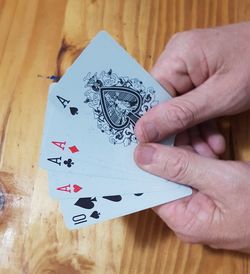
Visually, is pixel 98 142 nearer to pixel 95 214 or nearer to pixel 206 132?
pixel 95 214

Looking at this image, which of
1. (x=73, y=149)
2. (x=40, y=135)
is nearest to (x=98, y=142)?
(x=73, y=149)

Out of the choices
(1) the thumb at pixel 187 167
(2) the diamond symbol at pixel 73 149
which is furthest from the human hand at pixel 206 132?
(2) the diamond symbol at pixel 73 149

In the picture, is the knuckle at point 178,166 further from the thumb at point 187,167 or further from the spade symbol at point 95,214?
the spade symbol at point 95,214

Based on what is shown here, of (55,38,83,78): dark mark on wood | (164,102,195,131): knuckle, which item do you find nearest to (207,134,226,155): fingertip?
(164,102,195,131): knuckle

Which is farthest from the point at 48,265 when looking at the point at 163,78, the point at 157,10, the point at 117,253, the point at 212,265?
the point at 157,10

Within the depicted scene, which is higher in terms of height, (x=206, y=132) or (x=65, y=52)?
(x=65, y=52)

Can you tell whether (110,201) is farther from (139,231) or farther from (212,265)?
(212,265)
